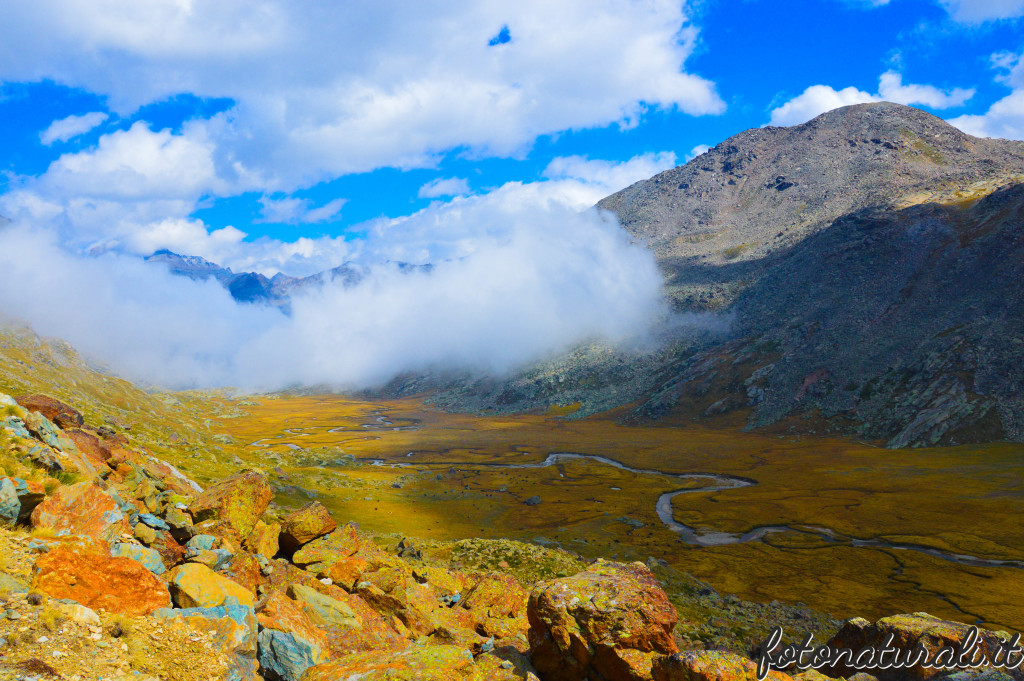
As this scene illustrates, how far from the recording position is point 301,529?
25984 millimetres

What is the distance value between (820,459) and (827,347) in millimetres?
75520

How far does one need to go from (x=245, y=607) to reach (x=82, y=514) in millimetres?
6014

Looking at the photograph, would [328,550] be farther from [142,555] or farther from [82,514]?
Answer: [82,514]

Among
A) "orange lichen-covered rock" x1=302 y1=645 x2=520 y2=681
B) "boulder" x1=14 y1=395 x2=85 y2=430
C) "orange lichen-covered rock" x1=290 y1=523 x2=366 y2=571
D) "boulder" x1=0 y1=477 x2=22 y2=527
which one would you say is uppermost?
"boulder" x1=14 y1=395 x2=85 y2=430

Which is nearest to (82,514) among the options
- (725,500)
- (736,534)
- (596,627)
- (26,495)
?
(26,495)

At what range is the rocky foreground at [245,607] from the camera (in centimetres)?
1059

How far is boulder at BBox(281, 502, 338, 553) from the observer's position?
25.9m

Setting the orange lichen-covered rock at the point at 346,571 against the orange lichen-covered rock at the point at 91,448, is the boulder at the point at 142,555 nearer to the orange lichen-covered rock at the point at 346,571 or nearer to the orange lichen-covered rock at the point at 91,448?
the orange lichen-covered rock at the point at 346,571

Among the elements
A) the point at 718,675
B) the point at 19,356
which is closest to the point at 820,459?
the point at 718,675

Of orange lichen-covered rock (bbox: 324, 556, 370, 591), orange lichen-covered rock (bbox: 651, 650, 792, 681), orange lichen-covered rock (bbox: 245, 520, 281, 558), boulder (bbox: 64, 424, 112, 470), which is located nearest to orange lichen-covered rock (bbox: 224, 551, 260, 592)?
orange lichen-covered rock (bbox: 245, 520, 281, 558)

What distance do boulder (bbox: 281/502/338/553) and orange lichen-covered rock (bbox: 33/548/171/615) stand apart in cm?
1338

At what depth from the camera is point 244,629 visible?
42.3 ft

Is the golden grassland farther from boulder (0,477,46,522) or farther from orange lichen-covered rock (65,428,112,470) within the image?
boulder (0,477,46,522)

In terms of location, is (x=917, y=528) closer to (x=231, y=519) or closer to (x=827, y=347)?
(x=231, y=519)
